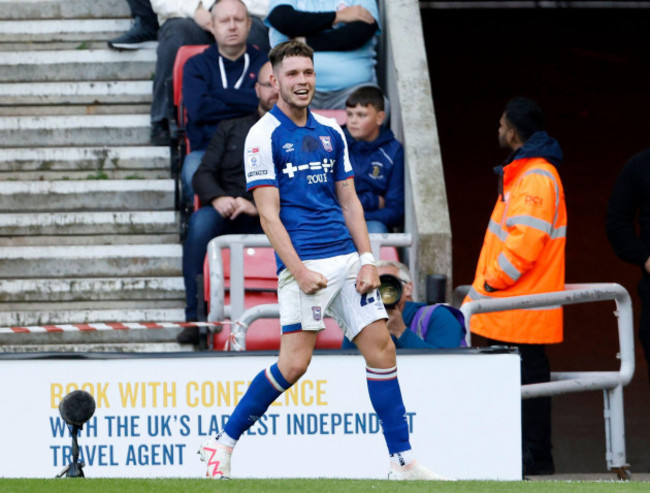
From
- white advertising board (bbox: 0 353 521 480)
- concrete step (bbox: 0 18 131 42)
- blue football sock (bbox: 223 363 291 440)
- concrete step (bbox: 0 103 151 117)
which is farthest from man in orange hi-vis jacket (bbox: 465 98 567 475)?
concrete step (bbox: 0 18 131 42)

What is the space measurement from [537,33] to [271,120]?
1508 cm

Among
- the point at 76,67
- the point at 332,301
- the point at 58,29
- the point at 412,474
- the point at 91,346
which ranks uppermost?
the point at 58,29

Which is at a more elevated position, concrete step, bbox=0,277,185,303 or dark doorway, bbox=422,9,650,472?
dark doorway, bbox=422,9,650,472

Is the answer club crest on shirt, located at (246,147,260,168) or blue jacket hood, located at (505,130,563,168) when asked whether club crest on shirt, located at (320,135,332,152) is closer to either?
club crest on shirt, located at (246,147,260,168)

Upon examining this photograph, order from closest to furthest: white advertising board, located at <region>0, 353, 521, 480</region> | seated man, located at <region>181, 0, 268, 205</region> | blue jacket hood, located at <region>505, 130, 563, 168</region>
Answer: white advertising board, located at <region>0, 353, 521, 480</region>
blue jacket hood, located at <region>505, 130, 563, 168</region>
seated man, located at <region>181, 0, 268, 205</region>

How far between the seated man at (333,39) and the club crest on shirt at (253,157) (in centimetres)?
434

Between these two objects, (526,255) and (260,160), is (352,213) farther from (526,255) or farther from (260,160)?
(526,255)

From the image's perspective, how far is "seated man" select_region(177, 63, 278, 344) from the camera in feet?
30.7

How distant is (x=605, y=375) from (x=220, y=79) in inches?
135

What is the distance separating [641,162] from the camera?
8898mm

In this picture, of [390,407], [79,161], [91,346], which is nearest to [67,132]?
[79,161]

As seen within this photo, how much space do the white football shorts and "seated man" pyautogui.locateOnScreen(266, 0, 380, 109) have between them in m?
4.41

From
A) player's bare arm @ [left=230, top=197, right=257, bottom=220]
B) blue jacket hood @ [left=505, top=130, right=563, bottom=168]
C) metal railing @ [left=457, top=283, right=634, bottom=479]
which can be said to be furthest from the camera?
player's bare arm @ [left=230, top=197, right=257, bottom=220]

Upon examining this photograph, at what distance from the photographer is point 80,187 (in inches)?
421
